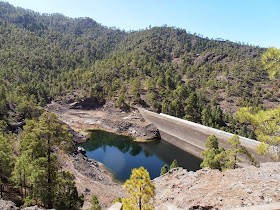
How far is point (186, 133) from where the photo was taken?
41.9 m

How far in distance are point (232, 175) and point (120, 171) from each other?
2193cm

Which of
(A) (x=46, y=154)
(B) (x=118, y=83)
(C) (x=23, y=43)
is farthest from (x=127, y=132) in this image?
(C) (x=23, y=43)

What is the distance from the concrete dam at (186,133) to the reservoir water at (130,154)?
5.40 feet

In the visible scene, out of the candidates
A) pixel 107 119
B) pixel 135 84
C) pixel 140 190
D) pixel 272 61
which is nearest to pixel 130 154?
pixel 107 119

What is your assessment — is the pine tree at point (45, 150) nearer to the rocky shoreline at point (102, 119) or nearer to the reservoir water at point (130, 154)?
the reservoir water at point (130, 154)

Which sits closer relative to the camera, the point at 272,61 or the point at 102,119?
the point at 272,61

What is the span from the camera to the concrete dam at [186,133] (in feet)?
120

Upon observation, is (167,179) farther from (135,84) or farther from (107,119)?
(135,84)

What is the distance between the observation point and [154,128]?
48438mm

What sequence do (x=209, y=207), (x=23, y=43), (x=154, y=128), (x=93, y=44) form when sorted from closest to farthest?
(x=209, y=207)
(x=154, y=128)
(x=23, y=43)
(x=93, y=44)

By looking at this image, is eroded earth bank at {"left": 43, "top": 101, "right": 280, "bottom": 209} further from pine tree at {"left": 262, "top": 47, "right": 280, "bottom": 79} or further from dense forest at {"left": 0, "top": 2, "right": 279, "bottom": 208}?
dense forest at {"left": 0, "top": 2, "right": 279, "bottom": 208}

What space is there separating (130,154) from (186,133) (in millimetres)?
12975

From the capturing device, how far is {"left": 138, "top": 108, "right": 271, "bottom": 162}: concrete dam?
36.5m

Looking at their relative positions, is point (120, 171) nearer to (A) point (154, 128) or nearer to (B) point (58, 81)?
(A) point (154, 128)
